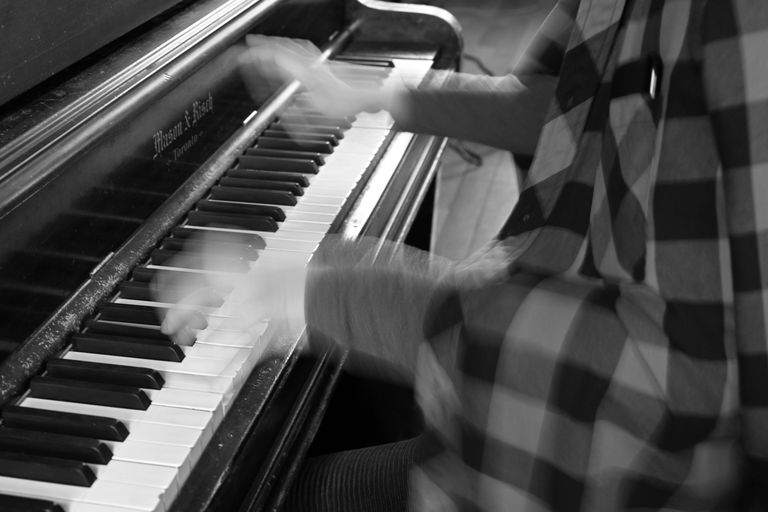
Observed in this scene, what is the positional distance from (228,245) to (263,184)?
19 centimetres

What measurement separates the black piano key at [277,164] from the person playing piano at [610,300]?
1.49 feet

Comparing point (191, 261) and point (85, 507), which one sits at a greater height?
point (191, 261)

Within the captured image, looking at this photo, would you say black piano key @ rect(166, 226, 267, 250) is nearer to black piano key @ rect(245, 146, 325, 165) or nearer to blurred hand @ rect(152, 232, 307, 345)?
blurred hand @ rect(152, 232, 307, 345)

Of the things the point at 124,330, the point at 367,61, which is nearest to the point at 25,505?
the point at 124,330

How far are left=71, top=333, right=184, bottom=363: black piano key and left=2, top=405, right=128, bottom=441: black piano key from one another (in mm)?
110

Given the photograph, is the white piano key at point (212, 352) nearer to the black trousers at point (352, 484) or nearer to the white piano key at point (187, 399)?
the white piano key at point (187, 399)

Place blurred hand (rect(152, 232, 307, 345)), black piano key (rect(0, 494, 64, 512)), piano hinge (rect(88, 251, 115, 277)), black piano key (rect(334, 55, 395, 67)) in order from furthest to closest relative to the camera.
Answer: black piano key (rect(334, 55, 395, 67))
piano hinge (rect(88, 251, 115, 277))
blurred hand (rect(152, 232, 307, 345))
black piano key (rect(0, 494, 64, 512))

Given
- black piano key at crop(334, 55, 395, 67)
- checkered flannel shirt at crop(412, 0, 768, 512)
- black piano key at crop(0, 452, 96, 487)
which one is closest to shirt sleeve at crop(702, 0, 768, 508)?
checkered flannel shirt at crop(412, 0, 768, 512)

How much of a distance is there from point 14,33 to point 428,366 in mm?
592

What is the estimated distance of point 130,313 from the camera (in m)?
0.96

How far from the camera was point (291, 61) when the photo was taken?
146 cm

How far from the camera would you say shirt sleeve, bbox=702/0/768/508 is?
1.88 feet

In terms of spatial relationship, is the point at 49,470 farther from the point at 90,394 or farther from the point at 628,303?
the point at 628,303

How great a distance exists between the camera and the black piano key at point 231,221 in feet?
3.86
